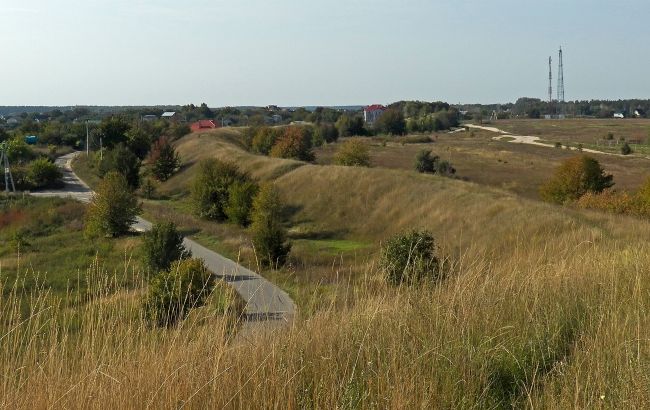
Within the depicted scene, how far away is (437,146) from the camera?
98375 mm

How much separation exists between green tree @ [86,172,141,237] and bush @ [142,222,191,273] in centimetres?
1192

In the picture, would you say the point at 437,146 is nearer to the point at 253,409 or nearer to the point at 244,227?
the point at 244,227

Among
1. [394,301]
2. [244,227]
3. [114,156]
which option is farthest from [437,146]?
[394,301]

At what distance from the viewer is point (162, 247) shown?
24.6 metres

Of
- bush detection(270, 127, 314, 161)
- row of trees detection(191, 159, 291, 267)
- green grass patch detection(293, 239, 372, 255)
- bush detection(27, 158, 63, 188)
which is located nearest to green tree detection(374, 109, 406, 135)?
bush detection(270, 127, 314, 161)

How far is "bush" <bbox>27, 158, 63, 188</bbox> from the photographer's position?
199ft

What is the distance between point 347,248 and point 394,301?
29009 millimetres

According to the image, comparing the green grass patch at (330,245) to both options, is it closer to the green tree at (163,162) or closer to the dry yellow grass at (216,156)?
the dry yellow grass at (216,156)

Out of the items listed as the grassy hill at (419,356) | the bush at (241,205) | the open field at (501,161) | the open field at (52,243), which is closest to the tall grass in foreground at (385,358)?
the grassy hill at (419,356)

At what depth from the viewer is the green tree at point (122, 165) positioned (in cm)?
5769

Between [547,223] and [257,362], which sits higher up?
[257,362]

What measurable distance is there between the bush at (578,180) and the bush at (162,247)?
28.3 metres

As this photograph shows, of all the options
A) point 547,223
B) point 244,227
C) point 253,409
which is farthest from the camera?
point 244,227

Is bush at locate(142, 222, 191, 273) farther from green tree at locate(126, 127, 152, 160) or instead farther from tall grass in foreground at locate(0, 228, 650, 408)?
green tree at locate(126, 127, 152, 160)
